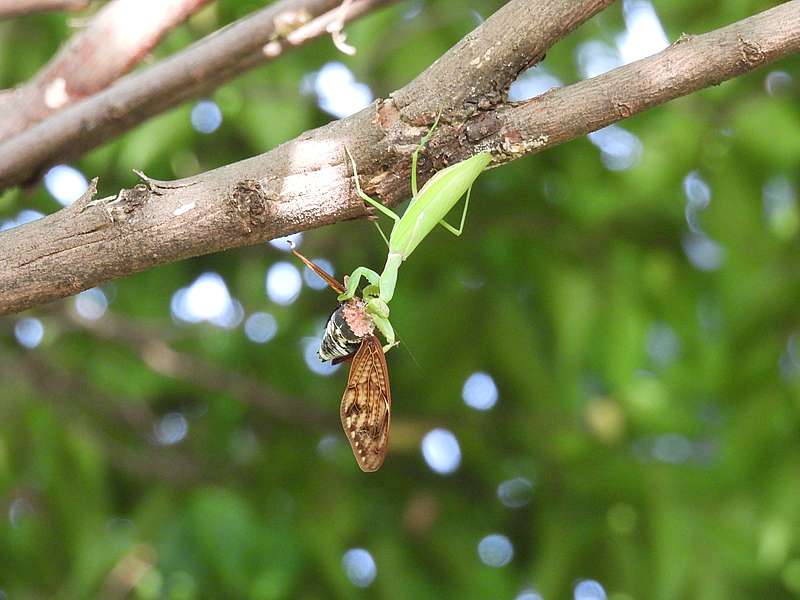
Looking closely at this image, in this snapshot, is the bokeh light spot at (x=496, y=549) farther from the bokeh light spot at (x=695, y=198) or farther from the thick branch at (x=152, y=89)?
the thick branch at (x=152, y=89)

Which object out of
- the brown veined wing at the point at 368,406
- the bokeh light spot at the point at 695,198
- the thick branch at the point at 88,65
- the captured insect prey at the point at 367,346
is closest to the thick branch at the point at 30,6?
the thick branch at the point at 88,65

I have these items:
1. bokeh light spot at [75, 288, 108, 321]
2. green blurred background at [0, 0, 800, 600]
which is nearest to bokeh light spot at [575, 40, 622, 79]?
green blurred background at [0, 0, 800, 600]

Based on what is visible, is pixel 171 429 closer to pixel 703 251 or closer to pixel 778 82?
pixel 703 251

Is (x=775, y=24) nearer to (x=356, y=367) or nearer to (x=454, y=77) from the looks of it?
(x=454, y=77)

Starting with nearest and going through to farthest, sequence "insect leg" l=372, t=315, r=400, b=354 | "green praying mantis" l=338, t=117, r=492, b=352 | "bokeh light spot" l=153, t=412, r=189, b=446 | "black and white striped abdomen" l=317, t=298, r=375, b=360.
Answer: "green praying mantis" l=338, t=117, r=492, b=352 < "black and white striped abdomen" l=317, t=298, r=375, b=360 < "insect leg" l=372, t=315, r=400, b=354 < "bokeh light spot" l=153, t=412, r=189, b=446

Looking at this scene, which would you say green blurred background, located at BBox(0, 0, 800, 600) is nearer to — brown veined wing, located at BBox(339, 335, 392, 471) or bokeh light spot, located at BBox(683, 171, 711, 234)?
bokeh light spot, located at BBox(683, 171, 711, 234)

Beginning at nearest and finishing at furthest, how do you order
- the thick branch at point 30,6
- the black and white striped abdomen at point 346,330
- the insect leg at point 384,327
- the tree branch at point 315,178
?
1. the tree branch at point 315,178
2. the black and white striped abdomen at point 346,330
3. the insect leg at point 384,327
4. the thick branch at point 30,6

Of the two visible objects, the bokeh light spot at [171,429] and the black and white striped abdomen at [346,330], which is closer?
the black and white striped abdomen at [346,330]
